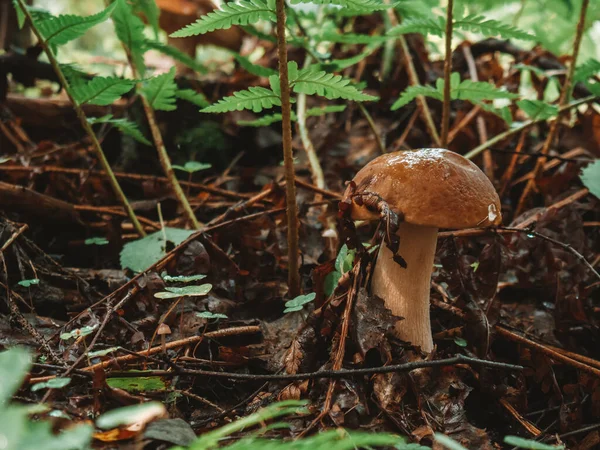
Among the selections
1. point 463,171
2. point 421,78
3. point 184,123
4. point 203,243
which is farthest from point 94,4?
point 463,171

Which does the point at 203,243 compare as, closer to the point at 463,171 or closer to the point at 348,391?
the point at 348,391

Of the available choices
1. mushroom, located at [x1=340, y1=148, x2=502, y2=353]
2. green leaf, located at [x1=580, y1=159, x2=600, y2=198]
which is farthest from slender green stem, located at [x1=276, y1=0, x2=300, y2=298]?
green leaf, located at [x1=580, y1=159, x2=600, y2=198]

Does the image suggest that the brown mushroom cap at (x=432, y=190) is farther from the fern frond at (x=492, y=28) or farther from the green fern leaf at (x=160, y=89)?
the green fern leaf at (x=160, y=89)

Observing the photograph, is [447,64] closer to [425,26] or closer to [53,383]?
[425,26]

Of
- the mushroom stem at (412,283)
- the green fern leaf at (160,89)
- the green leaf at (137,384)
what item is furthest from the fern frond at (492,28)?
the green leaf at (137,384)

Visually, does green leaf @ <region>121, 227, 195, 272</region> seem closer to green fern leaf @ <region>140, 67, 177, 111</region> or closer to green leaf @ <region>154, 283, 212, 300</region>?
green leaf @ <region>154, 283, 212, 300</region>

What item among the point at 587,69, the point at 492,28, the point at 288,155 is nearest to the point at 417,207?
the point at 288,155
